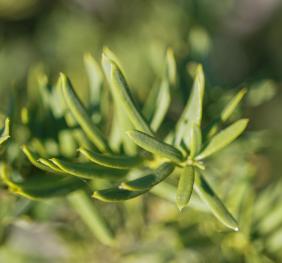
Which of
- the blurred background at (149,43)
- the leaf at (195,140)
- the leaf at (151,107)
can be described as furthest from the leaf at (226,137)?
the blurred background at (149,43)

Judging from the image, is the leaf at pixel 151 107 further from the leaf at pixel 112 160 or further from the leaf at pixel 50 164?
the leaf at pixel 50 164

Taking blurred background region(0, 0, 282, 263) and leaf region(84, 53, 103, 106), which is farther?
blurred background region(0, 0, 282, 263)

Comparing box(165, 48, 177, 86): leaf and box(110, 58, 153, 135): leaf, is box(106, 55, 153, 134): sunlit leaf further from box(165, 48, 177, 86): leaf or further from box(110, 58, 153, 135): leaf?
box(165, 48, 177, 86): leaf

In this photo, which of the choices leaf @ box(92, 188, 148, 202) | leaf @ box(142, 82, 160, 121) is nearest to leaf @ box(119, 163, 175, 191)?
leaf @ box(92, 188, 148, 202)

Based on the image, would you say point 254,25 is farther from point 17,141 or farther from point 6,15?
point 17,141

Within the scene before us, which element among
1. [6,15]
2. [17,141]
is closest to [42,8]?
[6,15]

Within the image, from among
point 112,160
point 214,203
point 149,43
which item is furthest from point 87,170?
point 149,43

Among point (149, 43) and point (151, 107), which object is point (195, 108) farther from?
point (149, 43)
